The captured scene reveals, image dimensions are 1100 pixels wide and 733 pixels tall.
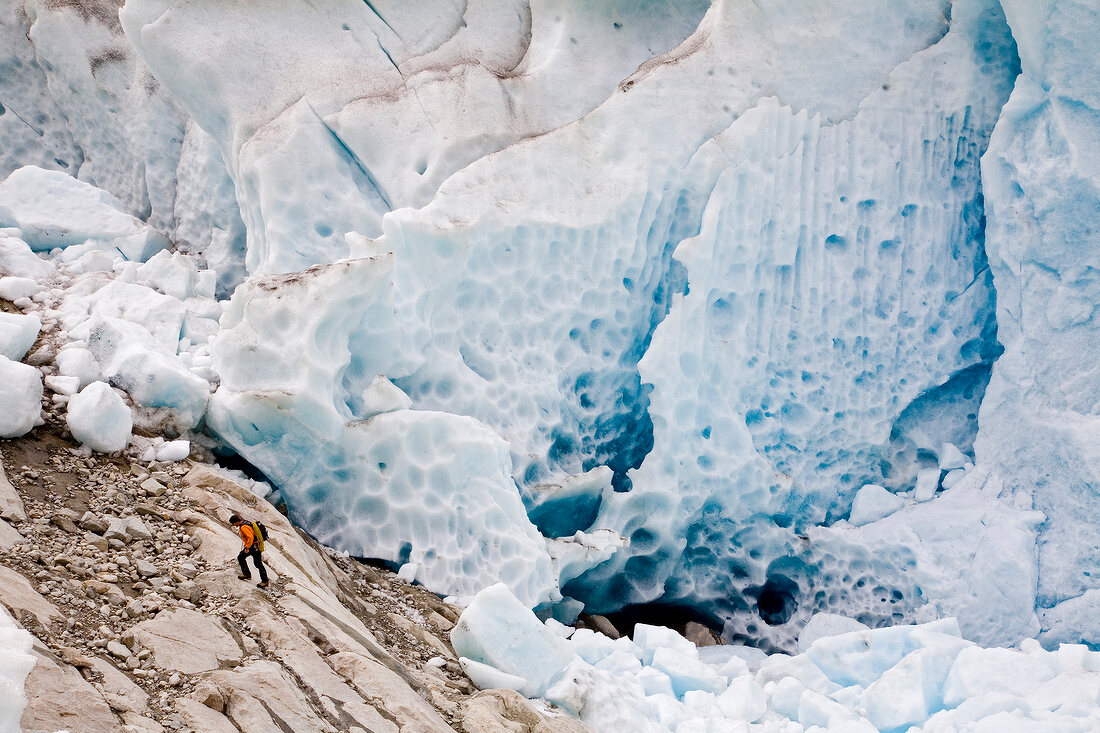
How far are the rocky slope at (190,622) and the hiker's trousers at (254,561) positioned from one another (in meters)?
0.05

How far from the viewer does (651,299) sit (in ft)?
23.4

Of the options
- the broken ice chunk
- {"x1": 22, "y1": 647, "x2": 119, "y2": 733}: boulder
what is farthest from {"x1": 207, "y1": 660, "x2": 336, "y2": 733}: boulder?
the broken ice chunk

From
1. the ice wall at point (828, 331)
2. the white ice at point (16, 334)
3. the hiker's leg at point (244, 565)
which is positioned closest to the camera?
the hiker's leg at point (244, 565)

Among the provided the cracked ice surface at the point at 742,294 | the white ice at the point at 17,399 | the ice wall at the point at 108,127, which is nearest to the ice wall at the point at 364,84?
the cracked ice surface at the point at 742,294

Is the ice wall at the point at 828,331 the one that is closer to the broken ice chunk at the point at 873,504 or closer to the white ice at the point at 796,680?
the broken ice chunk at the point at 873,504

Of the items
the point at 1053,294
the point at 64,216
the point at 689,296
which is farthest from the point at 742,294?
the point at 64,216

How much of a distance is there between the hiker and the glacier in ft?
4.76

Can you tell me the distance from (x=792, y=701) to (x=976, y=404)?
3021 mm

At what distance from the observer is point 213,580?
4.34 m

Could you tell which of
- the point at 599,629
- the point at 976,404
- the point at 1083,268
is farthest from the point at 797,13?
the point at 599,629

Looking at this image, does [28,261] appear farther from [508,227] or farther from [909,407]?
[909,407]

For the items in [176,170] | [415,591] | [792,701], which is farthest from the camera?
[176,170]

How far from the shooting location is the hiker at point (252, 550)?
4.30 m

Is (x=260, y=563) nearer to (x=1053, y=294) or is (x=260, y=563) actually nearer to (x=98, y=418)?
(x=98, y=418)
